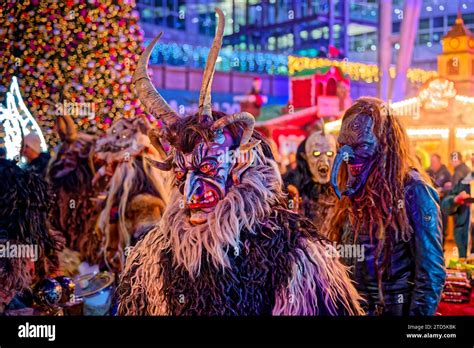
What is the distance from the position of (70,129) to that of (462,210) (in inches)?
103

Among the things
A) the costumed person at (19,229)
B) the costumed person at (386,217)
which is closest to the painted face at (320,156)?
the costumed person at (386,217)

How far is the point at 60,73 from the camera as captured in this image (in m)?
5.08

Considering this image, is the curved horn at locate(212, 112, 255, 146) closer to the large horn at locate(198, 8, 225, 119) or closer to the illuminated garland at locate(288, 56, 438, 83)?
the large horn at locate(198, 8, 225, 119)

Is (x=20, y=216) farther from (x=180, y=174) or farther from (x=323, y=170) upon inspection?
(x=323, y=170)

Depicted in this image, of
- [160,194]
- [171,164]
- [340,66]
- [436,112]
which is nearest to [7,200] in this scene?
[171,164]

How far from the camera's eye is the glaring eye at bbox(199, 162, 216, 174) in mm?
2350

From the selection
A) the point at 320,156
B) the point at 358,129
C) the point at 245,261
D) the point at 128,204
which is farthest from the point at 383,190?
the point at 320,156

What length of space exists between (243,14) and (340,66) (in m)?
1.33


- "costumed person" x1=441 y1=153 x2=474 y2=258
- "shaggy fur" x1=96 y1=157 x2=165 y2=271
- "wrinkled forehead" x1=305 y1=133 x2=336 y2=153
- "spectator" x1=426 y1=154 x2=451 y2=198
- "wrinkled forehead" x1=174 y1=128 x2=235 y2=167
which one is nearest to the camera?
"wrinkled forehead" x1=174 y1=128 x2=235 y2=167

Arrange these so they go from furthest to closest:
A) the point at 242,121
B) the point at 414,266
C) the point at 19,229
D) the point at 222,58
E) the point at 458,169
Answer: the point at 458,169
the point at 222,58
the point at 19,229
the point at 414,266
the point at 242,121

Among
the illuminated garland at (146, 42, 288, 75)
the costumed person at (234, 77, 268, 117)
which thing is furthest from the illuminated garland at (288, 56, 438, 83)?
the costumed person at (234, 77, 268, 117)

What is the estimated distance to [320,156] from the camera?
15.0ft

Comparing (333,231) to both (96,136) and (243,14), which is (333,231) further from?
(96,136)

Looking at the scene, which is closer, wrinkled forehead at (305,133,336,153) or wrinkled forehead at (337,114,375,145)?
wrinkled forehead at (337,114,375,145)
